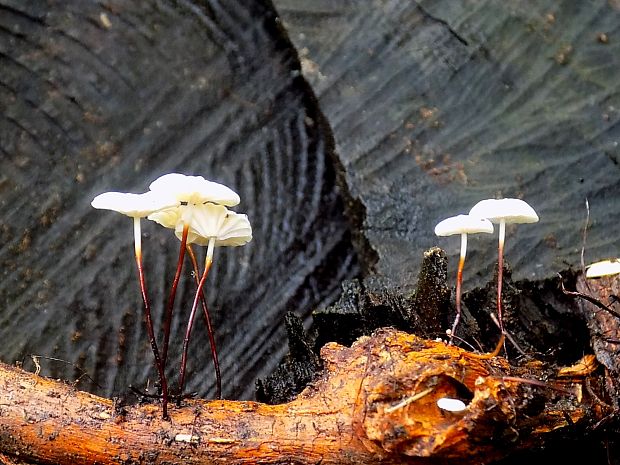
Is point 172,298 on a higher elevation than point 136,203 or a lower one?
lower

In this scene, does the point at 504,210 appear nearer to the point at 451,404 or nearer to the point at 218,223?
the point at 451,404

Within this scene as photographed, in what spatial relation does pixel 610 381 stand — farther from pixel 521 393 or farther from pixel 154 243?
pixel 154 243

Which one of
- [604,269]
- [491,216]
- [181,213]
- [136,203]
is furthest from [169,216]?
[604,269]

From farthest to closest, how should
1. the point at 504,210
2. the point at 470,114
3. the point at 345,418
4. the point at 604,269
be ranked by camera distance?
the point at 470,114 < the point at 604,269 < the point at 504,210 < the point at 345,418

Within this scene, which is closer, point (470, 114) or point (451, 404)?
point (451, 404)

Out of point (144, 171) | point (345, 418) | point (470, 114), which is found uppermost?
point (470, 114)

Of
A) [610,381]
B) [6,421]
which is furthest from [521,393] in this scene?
[6,421]

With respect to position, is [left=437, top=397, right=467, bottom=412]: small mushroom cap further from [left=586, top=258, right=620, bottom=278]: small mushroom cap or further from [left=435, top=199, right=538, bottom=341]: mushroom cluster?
[left=586, top=258, right=620, bottom=278]: small mushroom cap

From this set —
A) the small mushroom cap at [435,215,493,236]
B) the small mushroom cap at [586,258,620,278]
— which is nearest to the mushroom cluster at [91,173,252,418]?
the small mushroom cap at [435,215,493,236]
